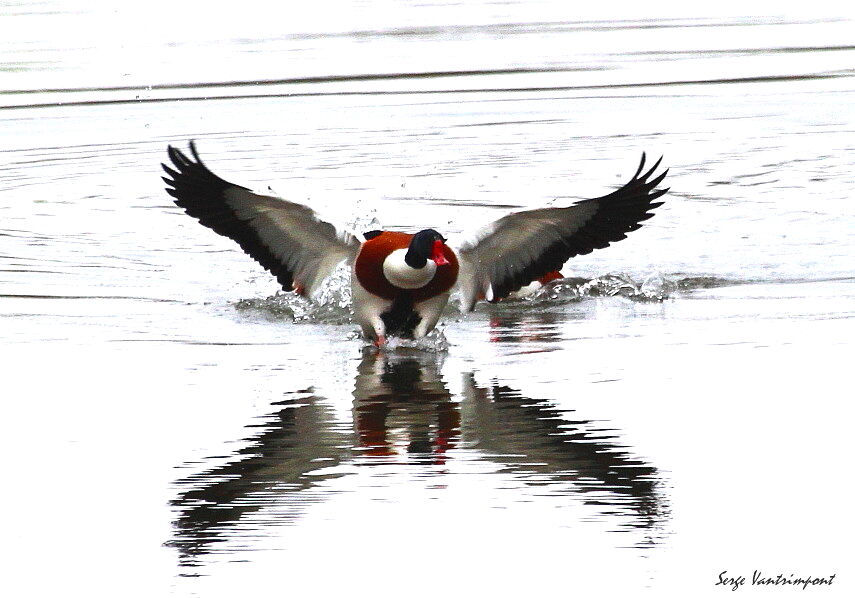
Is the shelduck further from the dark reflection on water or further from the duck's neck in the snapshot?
Answer: the dark reflection on water

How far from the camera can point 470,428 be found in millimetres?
7809

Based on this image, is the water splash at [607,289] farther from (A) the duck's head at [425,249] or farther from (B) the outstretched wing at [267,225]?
(A) the duck's head at [425,249]

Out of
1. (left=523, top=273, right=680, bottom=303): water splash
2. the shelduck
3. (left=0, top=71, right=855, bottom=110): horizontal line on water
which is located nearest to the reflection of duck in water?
the shelduck

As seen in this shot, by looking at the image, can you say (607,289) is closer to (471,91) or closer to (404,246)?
(404,246)

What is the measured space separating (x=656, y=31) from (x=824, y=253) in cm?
1420

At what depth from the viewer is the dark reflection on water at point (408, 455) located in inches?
260

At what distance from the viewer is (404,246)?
9883 mm

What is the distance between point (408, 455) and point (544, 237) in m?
3.12

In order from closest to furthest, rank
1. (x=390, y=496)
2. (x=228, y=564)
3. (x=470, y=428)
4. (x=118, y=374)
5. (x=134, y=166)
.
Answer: (x=228, y=564) → (x=390, y=496) → (x=470, y=428) → (x=118, y=374) → (x=134, y=166)

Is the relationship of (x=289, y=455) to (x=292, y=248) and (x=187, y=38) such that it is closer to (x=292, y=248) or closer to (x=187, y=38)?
(x=292, y=248)

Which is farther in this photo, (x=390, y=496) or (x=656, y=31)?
(x=656, y=31)

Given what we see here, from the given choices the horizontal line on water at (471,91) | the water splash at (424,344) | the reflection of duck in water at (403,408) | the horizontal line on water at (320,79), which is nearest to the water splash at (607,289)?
the water splash at (424,344)

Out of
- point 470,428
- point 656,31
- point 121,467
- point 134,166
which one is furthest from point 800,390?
point 656,31

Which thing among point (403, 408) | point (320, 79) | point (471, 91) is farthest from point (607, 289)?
point (320, 79)
